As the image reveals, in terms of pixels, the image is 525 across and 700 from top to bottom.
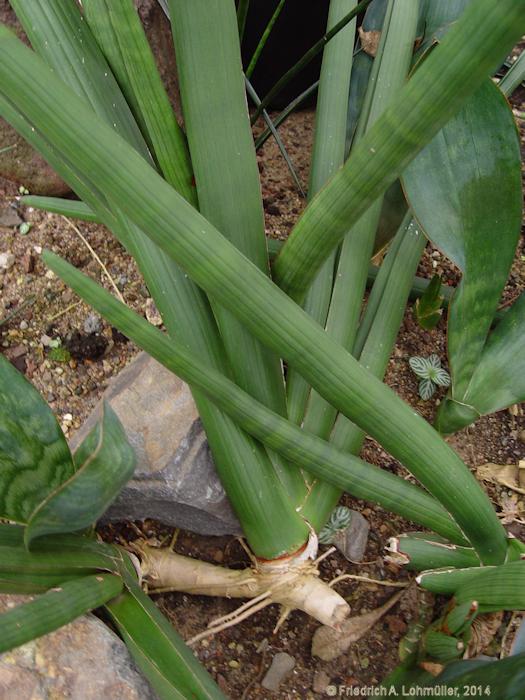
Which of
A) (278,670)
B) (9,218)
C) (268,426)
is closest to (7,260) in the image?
(9,218)

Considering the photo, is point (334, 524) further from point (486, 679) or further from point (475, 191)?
point (475, 191)

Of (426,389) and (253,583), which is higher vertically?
(426,389)

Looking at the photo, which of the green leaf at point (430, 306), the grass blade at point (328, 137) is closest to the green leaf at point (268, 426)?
the grass blade at point (328, 137)

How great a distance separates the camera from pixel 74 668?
0.67 metres

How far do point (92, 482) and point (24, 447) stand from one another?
11 centimetres

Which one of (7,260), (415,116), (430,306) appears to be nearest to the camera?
(415,116)

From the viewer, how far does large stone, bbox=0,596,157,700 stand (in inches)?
25.6

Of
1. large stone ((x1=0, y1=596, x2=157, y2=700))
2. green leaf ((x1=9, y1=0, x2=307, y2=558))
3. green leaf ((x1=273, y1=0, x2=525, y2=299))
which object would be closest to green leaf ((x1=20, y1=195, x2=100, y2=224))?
green leaf ((x1=9, y1=0, x2=307, y2=558))

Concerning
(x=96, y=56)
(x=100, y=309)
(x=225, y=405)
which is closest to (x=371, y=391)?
(x=225, y=405)

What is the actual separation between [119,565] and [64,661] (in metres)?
0.11

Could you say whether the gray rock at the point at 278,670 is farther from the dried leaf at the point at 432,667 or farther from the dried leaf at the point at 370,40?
the dried leaf at the point at 370,40

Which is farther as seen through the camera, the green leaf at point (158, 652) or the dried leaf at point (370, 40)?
the dried leaf at point (370, 40)

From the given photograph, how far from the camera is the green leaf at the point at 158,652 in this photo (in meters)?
0.60

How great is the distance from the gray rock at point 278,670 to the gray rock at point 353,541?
6.0 inches
